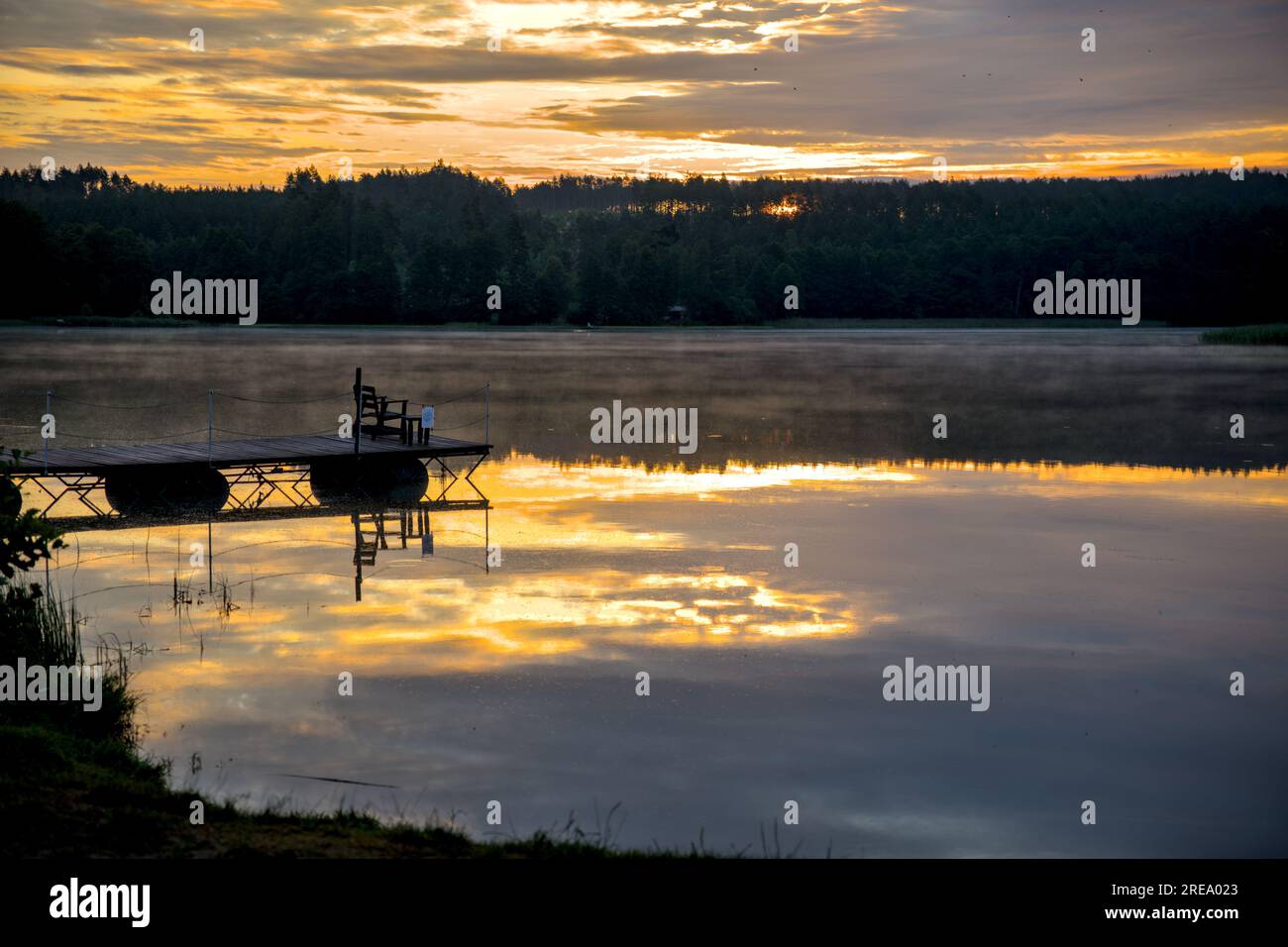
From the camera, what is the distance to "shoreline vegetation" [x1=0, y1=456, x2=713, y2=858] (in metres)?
7.59

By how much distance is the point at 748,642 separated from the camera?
13.7m

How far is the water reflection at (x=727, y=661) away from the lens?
955 cm

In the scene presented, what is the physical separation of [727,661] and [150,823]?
628 cm

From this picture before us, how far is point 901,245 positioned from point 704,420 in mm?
150181

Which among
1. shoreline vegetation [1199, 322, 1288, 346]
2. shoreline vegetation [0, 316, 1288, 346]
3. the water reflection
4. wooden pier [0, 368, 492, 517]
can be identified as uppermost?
shoreline vegetation [0, 316, 1288, 346]

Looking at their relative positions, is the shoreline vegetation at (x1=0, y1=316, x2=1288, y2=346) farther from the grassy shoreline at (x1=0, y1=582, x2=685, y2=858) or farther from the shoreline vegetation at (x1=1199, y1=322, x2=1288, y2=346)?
the grassy shoreline at (x1=0, y1=582, x2=685, y2=858)

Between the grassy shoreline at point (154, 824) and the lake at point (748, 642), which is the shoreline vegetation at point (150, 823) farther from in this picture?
the lake at point (748, 642)

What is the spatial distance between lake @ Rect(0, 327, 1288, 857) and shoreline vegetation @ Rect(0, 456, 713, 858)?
1.48 ft

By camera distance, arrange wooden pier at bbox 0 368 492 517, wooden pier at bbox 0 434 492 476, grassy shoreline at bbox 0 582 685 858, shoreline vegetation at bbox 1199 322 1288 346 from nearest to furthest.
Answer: grassy shoreline at bbox 0 582 685 858 < wooden pier at bbox 0 434 492 476 < wooden pier at bbox 0 368 492 517 < shoreline vegetation at bbox 1199 322 1288 346

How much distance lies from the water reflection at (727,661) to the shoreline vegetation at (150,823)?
455 mm

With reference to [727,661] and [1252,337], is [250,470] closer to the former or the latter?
[727,661]

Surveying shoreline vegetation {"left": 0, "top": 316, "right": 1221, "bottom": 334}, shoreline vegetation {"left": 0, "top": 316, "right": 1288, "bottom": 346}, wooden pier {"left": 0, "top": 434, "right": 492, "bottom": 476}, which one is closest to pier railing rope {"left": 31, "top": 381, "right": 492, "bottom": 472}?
wooden pier {"left": 0, "top": 434, "right": 492, "bottom": 476}
